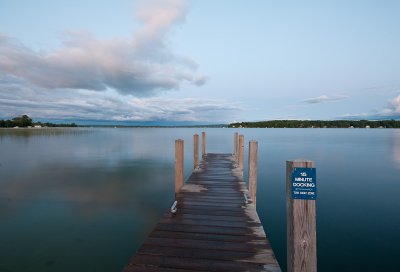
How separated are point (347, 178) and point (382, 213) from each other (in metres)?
7.57

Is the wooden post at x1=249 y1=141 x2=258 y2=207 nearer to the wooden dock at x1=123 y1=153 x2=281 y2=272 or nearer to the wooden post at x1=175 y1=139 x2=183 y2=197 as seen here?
the wooden dock at x1=123 y1=153 x2=281 y2=272

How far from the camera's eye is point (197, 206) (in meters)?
6.68

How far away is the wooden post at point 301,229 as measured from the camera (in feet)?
9.70

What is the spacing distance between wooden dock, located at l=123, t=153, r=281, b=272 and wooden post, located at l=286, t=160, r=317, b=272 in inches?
34.9

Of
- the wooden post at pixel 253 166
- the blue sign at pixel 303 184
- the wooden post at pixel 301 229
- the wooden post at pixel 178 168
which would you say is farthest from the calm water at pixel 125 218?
the blue sign at pixel 303 184

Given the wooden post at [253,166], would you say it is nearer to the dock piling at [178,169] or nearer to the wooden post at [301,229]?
the dock piling at [178,169]

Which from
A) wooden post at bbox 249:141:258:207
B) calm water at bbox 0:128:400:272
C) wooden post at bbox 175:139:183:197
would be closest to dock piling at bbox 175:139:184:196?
wooden post at bbox 175:139:183:197

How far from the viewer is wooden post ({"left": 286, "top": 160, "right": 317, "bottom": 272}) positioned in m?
2.96

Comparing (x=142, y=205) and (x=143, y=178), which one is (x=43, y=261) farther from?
(x=143, y=178)

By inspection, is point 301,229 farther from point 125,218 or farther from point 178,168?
point 125,218

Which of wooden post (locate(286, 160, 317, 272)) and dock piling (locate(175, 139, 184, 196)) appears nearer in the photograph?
wooden post (locate(286, 160, 317, 272))

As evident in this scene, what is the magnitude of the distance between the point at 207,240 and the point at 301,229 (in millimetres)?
2206

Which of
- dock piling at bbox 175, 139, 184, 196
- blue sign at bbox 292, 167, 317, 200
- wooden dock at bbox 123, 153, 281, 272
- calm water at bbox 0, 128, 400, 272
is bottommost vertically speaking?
calm water at bbox 0, 128, 400, 272

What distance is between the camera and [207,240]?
466cm
